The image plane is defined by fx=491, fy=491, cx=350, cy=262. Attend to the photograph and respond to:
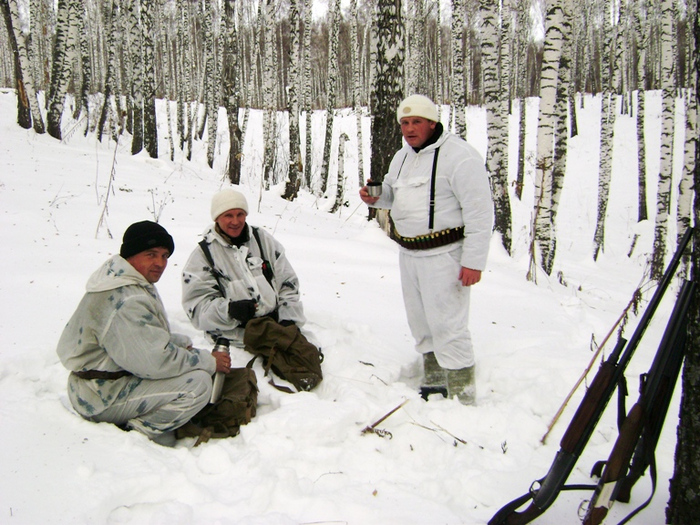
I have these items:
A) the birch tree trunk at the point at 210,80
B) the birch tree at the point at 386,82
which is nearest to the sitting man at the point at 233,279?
the birch tree at the point at 386,82

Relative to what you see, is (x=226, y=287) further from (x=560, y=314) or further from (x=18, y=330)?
(x=560, y=314)

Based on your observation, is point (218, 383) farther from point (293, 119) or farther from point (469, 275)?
point (293, 119)

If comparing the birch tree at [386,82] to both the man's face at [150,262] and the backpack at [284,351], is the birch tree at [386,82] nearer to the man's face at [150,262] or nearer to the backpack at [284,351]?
the backpack at [284,351]

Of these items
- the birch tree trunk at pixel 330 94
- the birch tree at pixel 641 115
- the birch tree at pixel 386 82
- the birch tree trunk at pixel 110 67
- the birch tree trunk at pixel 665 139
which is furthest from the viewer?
the birch tree trunk at pixel 110 67

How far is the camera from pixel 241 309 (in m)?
3.55

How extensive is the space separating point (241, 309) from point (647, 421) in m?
2.58

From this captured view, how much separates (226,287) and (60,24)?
11.4 m

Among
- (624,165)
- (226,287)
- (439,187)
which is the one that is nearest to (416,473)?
(439,187)

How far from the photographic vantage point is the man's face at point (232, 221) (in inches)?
141

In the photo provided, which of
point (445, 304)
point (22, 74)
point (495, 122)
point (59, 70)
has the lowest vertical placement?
point (445, 304)

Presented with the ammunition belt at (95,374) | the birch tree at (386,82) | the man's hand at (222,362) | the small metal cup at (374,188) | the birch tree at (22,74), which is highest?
the birch tree at (22,74)

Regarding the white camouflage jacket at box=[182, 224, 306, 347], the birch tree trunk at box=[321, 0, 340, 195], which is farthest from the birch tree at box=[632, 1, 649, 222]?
the white camouflage jacket at box=[182, 224, 306, 347]

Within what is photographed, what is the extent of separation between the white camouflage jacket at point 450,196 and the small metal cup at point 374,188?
12 cm

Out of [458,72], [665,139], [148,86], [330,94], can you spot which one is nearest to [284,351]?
[665,139]
